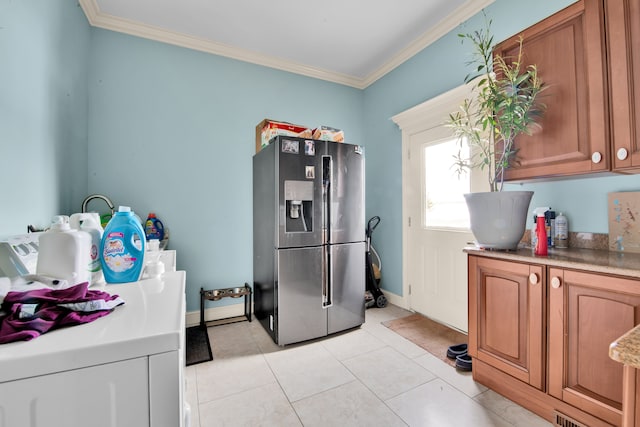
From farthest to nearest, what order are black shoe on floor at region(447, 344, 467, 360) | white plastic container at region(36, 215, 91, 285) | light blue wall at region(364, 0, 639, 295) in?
black shoe on floor at region(447, 344, 467, 360) < light blue wall at region(364, 0, 639, 295) < white plastic container at region(36, 215, 91, 285)

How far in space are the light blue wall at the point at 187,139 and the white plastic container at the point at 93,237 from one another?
1.60 m

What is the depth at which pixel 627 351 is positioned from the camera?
0.61m

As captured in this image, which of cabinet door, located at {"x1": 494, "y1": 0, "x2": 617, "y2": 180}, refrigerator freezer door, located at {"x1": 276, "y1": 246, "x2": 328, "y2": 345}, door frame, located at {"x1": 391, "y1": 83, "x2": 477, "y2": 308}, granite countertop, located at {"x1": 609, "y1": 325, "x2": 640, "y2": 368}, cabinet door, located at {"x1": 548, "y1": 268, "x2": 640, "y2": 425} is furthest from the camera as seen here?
door frame, located at {"x1": 391, "y1": 83, "x2": 477, "y2": 308}

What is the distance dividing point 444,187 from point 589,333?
162 centimetres

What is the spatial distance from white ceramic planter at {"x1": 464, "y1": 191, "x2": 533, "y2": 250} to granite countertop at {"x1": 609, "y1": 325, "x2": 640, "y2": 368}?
1022mm

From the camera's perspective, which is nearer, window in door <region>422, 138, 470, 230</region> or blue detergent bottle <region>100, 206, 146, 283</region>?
blue detergent bottle <region>100, 206, 146, 283</region>

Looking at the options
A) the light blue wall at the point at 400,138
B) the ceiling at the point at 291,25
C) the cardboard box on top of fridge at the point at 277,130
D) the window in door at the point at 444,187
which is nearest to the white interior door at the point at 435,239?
the window in door at the point at 444,187

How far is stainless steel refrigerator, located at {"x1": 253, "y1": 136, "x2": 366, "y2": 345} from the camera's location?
225 cm

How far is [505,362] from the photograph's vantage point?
5.15 ft

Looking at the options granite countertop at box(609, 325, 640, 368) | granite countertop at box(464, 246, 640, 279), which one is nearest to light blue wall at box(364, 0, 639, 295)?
granite countertop at box(464, 246, 640, 279)

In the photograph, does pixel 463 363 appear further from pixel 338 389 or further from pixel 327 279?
pixel 327 279

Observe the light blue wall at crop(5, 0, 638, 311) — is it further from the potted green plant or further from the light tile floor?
the light tile floor

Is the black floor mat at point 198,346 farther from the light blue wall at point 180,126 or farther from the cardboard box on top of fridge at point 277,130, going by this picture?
the cardboard box on top of fridge at point 277,130

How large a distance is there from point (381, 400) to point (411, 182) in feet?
6.97
